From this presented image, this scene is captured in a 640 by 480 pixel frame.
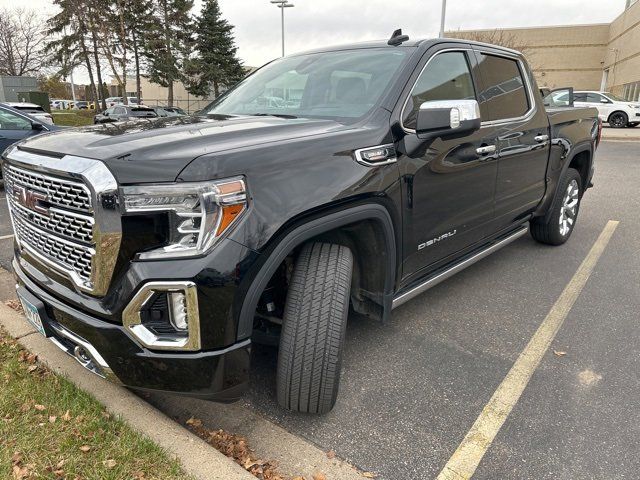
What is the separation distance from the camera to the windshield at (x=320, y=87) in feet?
9.34

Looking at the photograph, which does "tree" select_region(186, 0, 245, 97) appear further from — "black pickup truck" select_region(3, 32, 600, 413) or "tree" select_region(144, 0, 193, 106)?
"black pickup truck" select_region(3, 32, 600, 413)

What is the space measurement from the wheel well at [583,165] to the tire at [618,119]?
20.5 metres

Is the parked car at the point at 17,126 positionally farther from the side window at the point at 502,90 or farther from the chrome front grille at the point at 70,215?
the side window at the point at 502,90

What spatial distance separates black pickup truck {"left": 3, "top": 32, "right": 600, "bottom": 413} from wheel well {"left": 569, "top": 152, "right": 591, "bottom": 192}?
93.8 inches

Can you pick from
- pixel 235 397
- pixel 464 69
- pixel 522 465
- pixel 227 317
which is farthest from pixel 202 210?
pixel 464 69

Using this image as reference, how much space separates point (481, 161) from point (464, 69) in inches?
26.9

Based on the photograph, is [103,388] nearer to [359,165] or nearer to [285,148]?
[285,148]

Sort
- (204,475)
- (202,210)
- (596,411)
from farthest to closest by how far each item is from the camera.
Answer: (596,411) → (204,475) → (202,210)

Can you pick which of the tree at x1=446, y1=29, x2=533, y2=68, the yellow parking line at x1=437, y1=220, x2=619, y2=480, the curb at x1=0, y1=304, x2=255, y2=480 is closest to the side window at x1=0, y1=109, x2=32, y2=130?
the curb at x1=0, y1=304, x2=255, y2=480

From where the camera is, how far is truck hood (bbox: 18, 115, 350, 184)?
5.86 feet

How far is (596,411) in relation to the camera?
8.17 ft

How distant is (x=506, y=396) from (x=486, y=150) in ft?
5.39

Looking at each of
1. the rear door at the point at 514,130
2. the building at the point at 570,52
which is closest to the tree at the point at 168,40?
the building at the point at 570,52

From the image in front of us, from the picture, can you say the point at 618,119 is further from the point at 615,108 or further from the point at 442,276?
the point at 442,276
